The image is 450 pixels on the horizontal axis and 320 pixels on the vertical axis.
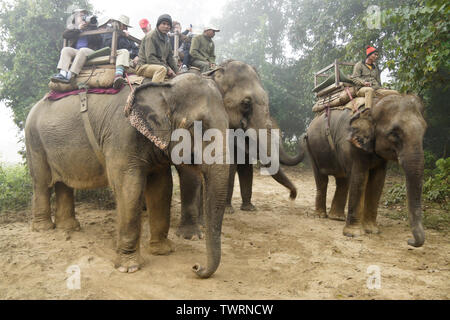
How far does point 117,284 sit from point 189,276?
2.34 feet

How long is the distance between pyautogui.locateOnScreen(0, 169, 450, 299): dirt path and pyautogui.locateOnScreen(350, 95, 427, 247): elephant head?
2.30 feet

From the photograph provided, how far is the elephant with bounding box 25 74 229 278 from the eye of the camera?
360 centimetres

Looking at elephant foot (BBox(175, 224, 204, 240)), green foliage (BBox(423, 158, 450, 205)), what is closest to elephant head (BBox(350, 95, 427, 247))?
green foliage (BBox(423, 158, 450, 205))

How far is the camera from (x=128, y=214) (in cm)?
395

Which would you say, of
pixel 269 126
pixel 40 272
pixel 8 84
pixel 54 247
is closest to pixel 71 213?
pixel 54 247

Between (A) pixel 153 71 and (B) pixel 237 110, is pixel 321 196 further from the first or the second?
(A) pixel 153 71

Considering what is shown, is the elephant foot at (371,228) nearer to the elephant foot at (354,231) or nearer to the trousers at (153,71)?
the elephant foot at (354,231)

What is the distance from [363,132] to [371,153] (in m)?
0.39

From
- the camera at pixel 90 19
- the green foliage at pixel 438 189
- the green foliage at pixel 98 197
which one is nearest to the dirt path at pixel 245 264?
the green foliage at pixel 98 197

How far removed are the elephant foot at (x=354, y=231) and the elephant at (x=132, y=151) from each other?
2871 mm

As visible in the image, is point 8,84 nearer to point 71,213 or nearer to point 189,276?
point 71,213

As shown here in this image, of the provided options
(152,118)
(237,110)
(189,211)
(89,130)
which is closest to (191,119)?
(152,118)
